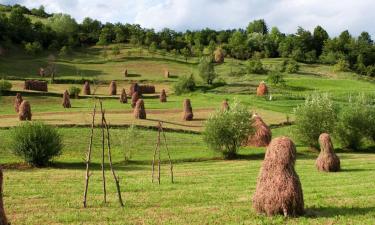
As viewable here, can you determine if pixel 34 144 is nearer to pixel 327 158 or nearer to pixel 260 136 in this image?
pixel 327 158

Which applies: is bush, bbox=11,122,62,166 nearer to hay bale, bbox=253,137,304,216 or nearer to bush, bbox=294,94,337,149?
hay bale, bbox=253,137,304,216

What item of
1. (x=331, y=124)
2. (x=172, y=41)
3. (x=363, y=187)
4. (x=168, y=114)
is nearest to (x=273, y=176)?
(x=363, y=187)

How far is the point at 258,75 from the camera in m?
130

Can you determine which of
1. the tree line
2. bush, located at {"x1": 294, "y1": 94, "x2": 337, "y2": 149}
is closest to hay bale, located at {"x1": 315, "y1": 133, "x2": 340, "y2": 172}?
bush, located at {"x1": 294, "y1": 94, "x2": 337, "y2": 149}

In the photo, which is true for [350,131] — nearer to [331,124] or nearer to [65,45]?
[331,124]

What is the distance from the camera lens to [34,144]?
4088 cm

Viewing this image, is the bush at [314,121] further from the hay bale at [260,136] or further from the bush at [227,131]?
the bush at [227,131]

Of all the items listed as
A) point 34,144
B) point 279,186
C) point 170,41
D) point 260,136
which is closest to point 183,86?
point 260,136

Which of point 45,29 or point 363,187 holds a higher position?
point 45,29

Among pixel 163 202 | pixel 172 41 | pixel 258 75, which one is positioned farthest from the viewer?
pixel 172 41

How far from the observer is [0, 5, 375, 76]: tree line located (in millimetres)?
142125

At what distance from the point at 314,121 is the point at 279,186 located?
37.1 m

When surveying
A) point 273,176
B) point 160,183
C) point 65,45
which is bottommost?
point 160,183

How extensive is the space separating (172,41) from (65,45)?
3998 centimetres
